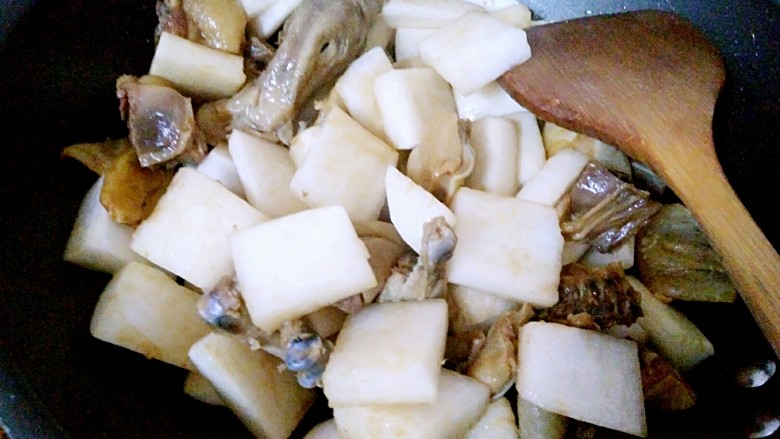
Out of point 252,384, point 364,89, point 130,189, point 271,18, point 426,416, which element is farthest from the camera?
point 271,18

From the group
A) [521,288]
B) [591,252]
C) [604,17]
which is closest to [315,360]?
[521,288]

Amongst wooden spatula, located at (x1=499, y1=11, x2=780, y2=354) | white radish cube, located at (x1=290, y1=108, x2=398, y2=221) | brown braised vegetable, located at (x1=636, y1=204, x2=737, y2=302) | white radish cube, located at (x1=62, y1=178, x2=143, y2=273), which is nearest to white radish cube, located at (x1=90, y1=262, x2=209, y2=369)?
white radish cube, located at (x1=62, y1=178, x2=143, y2=273)

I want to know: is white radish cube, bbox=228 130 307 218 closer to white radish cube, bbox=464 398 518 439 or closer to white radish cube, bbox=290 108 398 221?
white radish cube, bbox=290 108 398 221

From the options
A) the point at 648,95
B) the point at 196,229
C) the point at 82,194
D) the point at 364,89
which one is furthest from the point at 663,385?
the point at 82,194

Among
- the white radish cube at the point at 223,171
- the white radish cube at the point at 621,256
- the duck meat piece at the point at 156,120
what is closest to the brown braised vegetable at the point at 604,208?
the white radish cube at the point at 621,256

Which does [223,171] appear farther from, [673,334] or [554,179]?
[673,334]

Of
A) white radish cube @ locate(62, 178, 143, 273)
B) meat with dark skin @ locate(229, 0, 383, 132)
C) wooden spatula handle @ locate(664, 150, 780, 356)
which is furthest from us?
meat with dark skin @ locate(229, 0, 383, 132)
